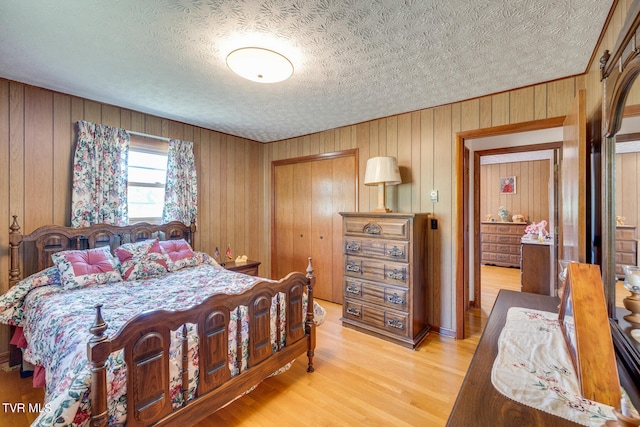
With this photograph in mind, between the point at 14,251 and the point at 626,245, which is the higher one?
the point at 626,245

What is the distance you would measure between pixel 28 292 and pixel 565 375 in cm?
341

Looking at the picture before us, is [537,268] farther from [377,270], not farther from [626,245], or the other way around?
[626,245]

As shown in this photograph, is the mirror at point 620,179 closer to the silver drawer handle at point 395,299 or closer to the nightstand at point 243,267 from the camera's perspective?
the silver drawer handle at point 395,299

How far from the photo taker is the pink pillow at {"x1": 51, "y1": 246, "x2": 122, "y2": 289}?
2.27m

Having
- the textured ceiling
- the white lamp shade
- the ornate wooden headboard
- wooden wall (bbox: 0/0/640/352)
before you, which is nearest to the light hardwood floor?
A: wooden wall (bbox: 0/0/640/352)

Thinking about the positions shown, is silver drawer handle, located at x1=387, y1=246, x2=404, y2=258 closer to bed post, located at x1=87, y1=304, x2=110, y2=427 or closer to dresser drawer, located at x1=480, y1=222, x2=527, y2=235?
bed post, located at x1=87, y1=304, x2=110, y2=427

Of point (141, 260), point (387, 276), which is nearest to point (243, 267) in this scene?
point (141, 260)

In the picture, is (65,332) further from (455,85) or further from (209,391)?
(455,85)


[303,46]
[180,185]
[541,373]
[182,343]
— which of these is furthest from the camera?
[180,185]

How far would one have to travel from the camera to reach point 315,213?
13.6 feet

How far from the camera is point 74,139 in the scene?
108 inches

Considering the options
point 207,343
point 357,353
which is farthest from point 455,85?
point 207,343

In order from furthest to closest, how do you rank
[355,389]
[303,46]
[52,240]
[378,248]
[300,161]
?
[300,161], [378,248], [52,240], [355,389], [303,46]

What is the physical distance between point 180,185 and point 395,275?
2.78 m
